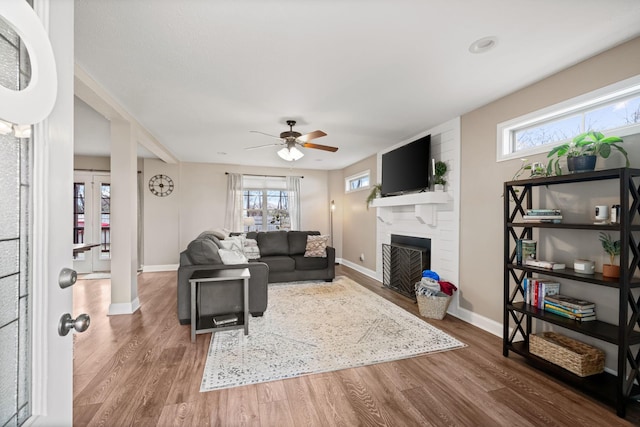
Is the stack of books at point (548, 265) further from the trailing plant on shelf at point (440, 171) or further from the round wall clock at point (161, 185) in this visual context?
the round wall clock at point (161, 185)

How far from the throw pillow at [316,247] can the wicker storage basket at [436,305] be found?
2210 mm

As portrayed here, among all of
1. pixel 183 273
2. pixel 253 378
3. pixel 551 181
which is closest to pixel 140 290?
pixel 183 273

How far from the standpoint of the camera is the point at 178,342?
286 centimetres

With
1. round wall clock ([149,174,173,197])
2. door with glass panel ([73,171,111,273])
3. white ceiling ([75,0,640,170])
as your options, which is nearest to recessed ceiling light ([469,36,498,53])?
white ceiling ([75,0,640,170])

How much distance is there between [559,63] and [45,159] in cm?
340

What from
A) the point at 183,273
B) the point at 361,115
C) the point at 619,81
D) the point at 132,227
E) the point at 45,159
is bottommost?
the point at 183,273

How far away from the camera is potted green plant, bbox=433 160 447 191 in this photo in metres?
3.85

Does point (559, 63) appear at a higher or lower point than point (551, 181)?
higher

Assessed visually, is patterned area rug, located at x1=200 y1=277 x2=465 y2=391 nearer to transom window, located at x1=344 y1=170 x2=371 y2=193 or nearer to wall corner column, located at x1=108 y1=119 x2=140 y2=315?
wall corner column, located at x1=108 y1=119 x2=140 y2=315

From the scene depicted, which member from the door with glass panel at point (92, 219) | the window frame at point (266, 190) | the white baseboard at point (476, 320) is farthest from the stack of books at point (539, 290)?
the door with glass panel at point (92, 219)

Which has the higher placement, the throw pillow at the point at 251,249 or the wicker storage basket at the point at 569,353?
the throw pillow at the point at 251,249

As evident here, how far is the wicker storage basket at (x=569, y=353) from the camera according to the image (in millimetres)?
2137

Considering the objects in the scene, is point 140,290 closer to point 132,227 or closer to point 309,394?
point 132,227

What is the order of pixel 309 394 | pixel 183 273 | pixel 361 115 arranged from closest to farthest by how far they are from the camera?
pixel 309 394 < pixel 183 273 < pixel 361 115
